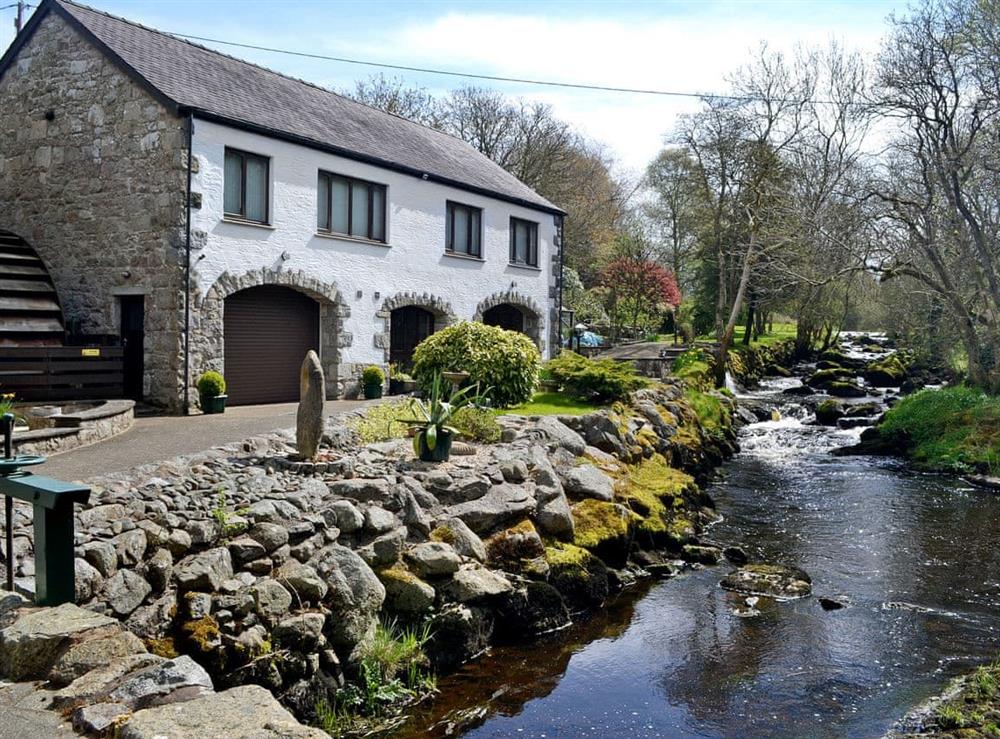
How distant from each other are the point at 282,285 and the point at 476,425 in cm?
724

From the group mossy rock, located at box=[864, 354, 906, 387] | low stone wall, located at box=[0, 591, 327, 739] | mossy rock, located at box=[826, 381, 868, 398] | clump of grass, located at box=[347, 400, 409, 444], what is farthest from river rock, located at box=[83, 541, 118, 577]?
mossy rock, located at box=[864, 354, 906, 387]

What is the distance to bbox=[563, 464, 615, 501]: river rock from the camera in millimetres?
11477

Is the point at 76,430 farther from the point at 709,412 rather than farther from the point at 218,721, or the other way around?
the point at 709,412

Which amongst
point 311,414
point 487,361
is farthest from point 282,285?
point 311,414

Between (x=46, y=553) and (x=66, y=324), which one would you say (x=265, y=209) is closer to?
(x=66, y=324)

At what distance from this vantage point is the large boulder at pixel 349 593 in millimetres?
7258

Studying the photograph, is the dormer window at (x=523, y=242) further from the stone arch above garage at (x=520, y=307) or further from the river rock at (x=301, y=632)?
the river rock at (x=301, y=632)

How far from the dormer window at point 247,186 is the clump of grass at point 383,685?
11209 millimetres

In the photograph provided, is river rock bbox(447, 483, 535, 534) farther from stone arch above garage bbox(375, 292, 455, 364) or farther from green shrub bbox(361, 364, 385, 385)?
stone arch above garage bbox(375, 292, 455, 364)

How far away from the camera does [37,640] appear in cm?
489

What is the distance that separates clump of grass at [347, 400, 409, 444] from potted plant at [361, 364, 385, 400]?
462cm

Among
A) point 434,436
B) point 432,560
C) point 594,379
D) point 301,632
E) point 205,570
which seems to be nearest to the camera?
point 205,570

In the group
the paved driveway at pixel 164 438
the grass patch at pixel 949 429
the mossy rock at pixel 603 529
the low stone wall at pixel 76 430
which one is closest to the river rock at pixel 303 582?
the paved driveway at pixel 164 438

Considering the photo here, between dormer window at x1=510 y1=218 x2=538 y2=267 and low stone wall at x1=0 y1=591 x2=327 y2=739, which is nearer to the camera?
low stone wall at x1=0 y1=591 x2=327 y2=739
